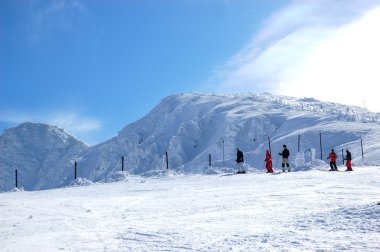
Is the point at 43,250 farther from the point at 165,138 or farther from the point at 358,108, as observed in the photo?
the point at 358,108

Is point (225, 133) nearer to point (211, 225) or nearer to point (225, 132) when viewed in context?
point (225, 132)

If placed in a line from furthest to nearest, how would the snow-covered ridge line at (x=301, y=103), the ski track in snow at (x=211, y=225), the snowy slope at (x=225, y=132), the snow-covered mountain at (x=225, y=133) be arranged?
the snow-covered ridge line at (x=301, y=103) < the snowy slope at (x=225, y=132) < the snow-covered mountain at (x=225, y=133) < the ski track in snow at (x=211, y=225)

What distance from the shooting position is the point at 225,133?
96.6 metres

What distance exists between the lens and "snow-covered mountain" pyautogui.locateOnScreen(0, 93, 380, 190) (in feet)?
234

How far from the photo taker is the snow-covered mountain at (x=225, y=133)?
71.3 metres

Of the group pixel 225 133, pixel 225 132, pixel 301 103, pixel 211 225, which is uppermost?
pixel 301 103

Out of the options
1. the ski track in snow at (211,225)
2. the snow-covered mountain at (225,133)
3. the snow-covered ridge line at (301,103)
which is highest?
the snow-covered ridge line at (301,103)

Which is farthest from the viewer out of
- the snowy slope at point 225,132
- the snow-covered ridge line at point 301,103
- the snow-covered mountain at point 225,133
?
the snow-covered ridge line at point 301,103

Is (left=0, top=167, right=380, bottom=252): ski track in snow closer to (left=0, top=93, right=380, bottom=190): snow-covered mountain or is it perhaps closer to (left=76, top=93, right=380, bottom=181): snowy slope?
(left=0, top=93, right=380, bottom=190): snow-covered mountain

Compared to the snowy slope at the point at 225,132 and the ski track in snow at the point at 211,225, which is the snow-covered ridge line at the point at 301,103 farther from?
the ski track in snow at the point at 211,225

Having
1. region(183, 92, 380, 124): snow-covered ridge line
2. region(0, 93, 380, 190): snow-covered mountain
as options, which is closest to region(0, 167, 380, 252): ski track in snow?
region(0, 93, 380, 190): snow-covered mountain

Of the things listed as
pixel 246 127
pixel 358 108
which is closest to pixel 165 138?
pixel 246 127

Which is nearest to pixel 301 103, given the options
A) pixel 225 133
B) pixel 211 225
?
pixel 225 133

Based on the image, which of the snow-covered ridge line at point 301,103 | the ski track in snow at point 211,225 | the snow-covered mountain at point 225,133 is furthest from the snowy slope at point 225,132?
the ski track in snow at point 211,225
